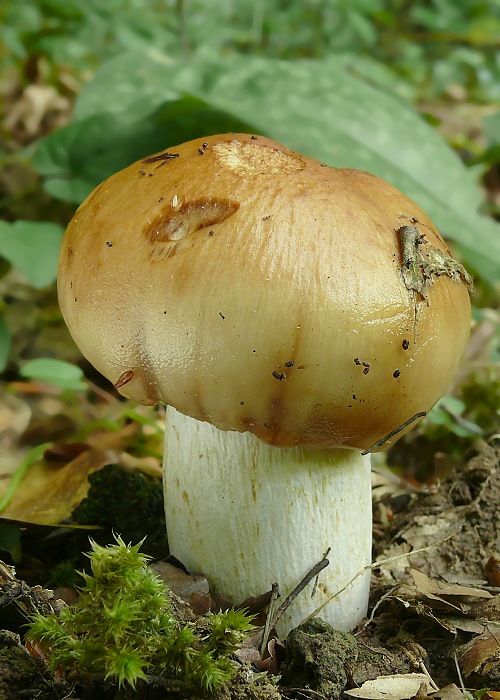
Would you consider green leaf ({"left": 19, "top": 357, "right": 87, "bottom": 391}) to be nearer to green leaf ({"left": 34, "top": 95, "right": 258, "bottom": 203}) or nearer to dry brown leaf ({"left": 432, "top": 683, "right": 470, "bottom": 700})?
green leaf ({"left": 34, "top": 95, "right": 258, "bottom": 203})

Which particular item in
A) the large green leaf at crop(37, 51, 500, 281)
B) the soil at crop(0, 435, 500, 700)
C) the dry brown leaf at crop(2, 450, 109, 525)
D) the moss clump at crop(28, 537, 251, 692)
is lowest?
the dry brown leaf at crop(2, 450, 109, 525)

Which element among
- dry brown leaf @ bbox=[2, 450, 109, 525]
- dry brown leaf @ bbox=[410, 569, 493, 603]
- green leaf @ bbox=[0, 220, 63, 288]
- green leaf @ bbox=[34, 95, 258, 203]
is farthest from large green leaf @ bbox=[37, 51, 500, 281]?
dry brown leaf @ bbox=[410, 569, 493, 603]

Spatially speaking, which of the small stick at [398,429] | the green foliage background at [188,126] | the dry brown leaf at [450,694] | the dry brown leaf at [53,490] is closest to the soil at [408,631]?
the dry brown leaf at [450,694]

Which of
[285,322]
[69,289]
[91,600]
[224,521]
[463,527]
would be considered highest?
[285,322]

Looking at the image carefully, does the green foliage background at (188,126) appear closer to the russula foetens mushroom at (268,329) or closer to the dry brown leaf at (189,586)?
the russula foetens mushroom at (268,329)

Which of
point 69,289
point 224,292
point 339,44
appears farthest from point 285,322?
point 339,44

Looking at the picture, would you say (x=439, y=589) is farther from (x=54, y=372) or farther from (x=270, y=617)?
(x=54, y=372)

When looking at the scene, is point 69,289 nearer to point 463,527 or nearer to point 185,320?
point 185,320
